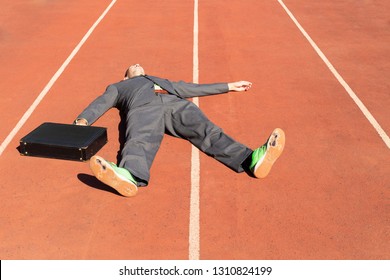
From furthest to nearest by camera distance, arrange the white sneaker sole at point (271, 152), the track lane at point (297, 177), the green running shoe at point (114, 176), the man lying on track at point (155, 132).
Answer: the white sneaker sole at point (271, 152)
the man lying on track at point (155, 132)
the green running shoe at point (114, 176)
the track lane at point (297, 177)

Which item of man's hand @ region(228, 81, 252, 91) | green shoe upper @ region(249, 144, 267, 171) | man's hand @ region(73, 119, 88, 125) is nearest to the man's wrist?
man's hand @ region(73, 119, 88, 125)

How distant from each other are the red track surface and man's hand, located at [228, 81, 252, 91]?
0.16 m

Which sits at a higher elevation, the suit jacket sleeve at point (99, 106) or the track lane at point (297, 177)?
the suit jacket sleeve at point (99, 106)

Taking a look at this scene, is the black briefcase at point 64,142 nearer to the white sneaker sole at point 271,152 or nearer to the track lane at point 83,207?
the track lane at point 83,207

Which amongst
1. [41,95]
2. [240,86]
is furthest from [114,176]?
[41,95]

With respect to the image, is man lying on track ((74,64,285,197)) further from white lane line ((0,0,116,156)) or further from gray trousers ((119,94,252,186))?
white lane line ((0,0,116,156))

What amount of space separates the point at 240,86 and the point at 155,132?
2660mm

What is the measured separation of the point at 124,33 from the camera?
12617 mm

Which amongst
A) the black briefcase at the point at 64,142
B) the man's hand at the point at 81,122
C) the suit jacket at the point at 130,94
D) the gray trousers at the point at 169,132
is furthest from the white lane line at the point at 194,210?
the man's hand at the point at 81,122

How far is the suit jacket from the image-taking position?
6.92 meters

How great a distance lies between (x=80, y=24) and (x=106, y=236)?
9.72 m

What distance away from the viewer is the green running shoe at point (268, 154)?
5707 mm

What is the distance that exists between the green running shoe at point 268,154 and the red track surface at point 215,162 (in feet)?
0.67

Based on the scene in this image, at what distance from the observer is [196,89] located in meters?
7.79
